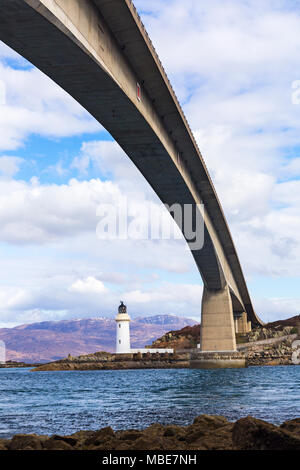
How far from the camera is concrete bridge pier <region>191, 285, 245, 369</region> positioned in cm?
5922

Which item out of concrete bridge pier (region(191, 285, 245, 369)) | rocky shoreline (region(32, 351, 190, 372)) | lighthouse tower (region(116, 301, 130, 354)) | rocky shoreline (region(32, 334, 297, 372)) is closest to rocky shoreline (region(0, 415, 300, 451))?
concrete bridge pier (region(191, 285, 245, 369))

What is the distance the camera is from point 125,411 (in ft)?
71.2

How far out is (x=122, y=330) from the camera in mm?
87562

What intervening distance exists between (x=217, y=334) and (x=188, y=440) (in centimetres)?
5076

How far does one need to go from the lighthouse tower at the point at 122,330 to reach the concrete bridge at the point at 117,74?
5248cm

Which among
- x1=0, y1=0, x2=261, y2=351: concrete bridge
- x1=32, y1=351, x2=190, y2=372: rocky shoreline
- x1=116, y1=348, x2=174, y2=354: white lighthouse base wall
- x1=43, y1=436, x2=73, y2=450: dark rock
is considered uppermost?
x1=0, y1=0, x2=261, y2=351: concrete bridge

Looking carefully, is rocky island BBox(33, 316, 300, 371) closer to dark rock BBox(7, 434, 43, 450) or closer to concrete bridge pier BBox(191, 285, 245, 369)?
concrete bridge pier BBox(191, 285, 245, 369)

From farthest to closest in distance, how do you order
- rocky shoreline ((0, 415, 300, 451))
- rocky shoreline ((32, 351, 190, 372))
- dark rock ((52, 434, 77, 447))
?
rocky shoreline ((32, 351, 190, 372))
dark rock ((52, 434, 77, 447))
rocky shoreline ((0, 415, 300, 451))

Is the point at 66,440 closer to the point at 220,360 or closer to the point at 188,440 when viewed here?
the point at 188,440

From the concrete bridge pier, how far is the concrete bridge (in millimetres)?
26050

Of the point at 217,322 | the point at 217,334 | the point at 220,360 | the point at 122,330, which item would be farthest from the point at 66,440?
the point at 122,330
